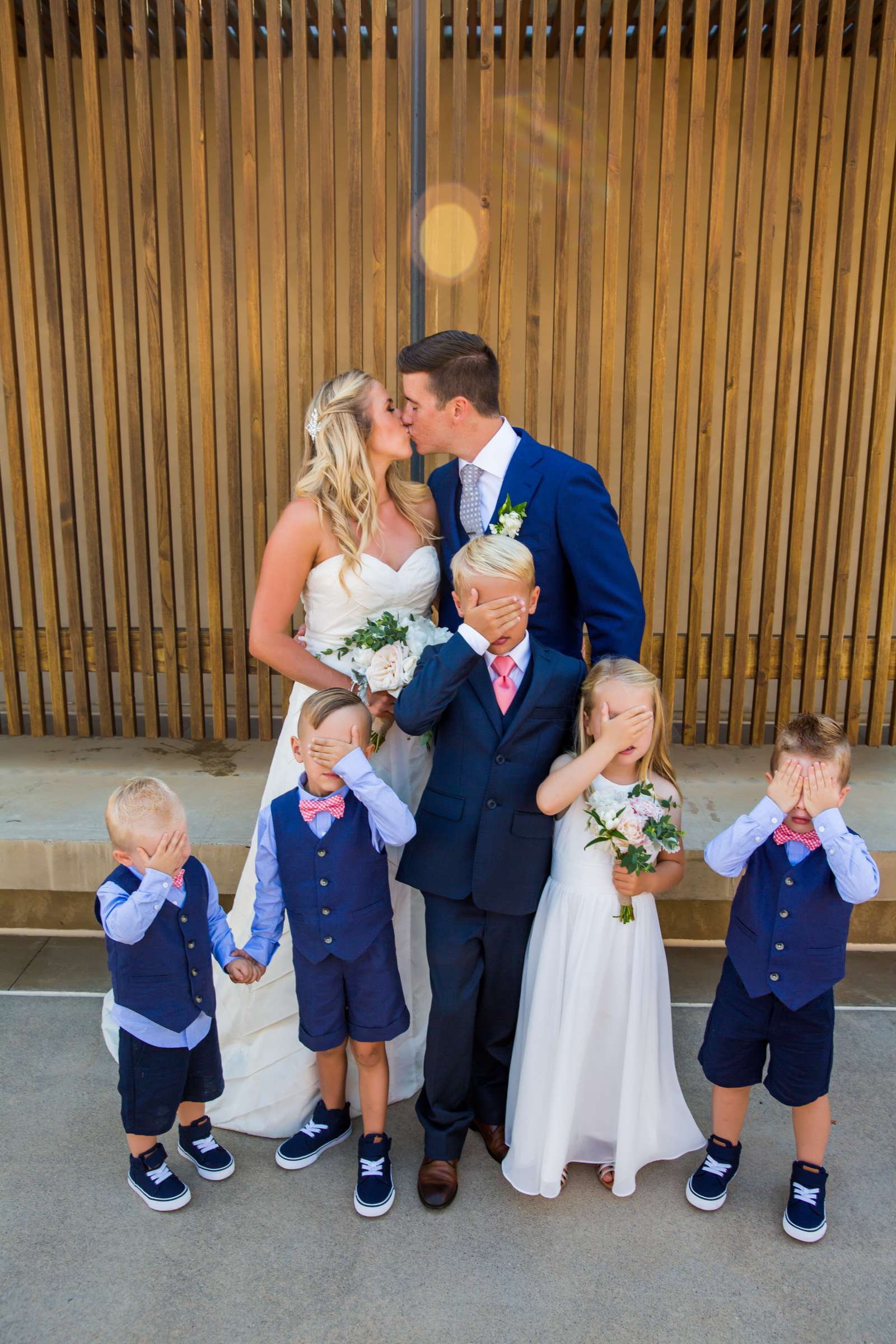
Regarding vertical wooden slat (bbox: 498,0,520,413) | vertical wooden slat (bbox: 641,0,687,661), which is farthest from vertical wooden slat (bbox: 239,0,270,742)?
vertical wooden slat (bbox: 641,0,687,661)

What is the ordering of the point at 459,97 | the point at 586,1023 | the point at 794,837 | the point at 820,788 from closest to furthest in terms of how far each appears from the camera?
1. the point at 820,788
2. the point at 794,837
3. the point at 586,1023
4. the point at 459,97

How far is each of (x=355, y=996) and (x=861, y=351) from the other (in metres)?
3.48

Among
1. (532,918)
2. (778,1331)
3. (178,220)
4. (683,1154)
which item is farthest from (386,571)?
(178,220)

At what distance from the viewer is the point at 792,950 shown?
231 centimetres

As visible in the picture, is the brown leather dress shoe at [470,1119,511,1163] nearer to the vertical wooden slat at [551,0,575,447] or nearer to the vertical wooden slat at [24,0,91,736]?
the vertical wooden slat at [551,0,575,447]

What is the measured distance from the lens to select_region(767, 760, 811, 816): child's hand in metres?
2.22

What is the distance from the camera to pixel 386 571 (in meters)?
2.72

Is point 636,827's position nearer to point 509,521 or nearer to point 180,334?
point 509,521

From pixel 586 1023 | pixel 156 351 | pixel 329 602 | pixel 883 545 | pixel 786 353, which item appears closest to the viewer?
pixel 586 1023

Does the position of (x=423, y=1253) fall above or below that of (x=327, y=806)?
below

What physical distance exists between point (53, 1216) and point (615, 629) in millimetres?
2023

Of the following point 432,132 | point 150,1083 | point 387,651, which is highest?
point 432,132

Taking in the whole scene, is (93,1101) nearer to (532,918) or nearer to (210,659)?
(532,918)

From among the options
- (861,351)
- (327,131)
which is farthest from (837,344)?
(327,131)
